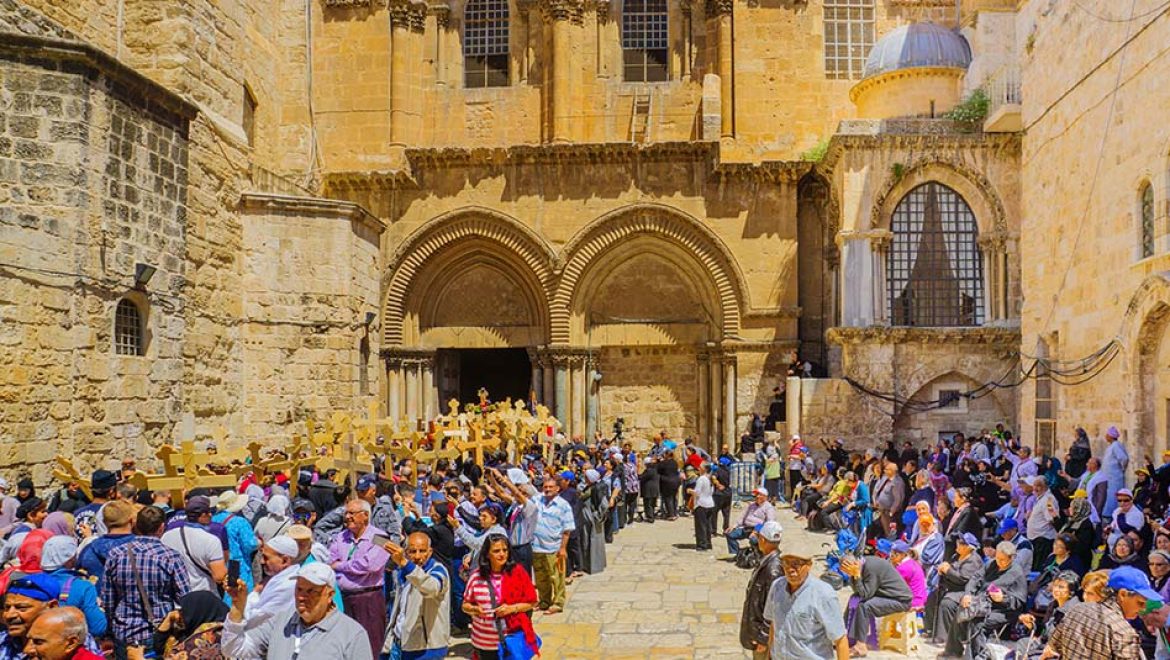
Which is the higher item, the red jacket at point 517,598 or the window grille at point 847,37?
the window grille at point 847,37

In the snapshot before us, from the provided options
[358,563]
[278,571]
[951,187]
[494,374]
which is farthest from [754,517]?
[494,374]

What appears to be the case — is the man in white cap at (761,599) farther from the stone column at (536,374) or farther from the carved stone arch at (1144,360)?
the stone column at (536,374)

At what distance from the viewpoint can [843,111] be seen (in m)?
22.6

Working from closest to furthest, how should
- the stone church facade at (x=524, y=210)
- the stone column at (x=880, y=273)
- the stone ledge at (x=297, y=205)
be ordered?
the stone church facade at (x=524, y=210) → the stone ledge at (x=297, y=205) → the stone column at (x=880, y=273)

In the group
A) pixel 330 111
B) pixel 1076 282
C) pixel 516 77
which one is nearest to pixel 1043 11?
pixel 1076 282

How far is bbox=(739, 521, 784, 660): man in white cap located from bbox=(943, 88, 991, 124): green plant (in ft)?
50.3

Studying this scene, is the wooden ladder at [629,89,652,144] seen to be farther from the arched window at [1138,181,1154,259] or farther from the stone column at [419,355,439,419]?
the arched window at [1138,181,1154,259]

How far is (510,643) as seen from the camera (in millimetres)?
6418

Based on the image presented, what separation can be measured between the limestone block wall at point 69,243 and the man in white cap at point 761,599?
28.4ft

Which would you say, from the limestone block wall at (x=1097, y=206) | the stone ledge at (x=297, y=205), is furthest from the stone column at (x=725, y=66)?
the stone ledge at (x=297, y=205)

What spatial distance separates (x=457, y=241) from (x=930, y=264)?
32.6 feet

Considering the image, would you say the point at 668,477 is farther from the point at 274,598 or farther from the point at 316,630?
the point at 316,630

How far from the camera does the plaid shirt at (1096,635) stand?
18.3 feet

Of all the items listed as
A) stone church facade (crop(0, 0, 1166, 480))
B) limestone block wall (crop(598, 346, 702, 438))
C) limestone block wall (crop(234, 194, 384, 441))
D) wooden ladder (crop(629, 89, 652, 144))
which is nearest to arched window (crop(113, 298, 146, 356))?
stone church facade (crop(0, 0, 1166, 480))
